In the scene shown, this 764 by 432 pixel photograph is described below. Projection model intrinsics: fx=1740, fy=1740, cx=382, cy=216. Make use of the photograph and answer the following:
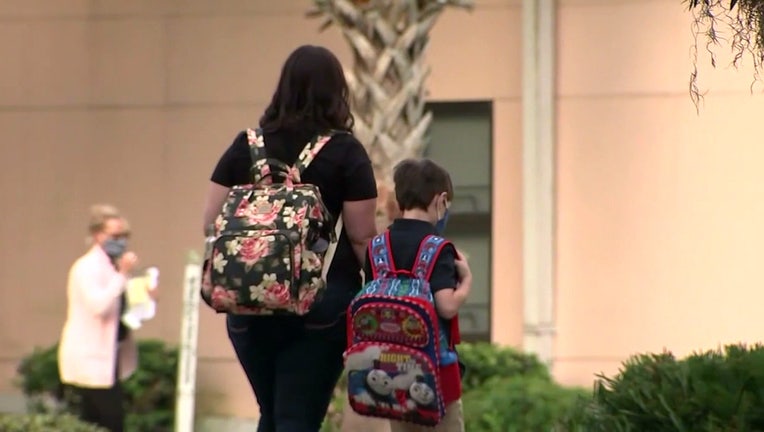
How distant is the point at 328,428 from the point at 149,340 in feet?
13.7

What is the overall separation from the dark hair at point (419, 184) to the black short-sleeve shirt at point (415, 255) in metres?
0.09

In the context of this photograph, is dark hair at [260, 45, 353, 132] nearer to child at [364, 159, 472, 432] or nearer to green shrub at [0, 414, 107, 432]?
child at [364, 159, 472, 432]

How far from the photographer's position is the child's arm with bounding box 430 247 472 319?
6234 millimetres

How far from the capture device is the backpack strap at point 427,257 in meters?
6.26

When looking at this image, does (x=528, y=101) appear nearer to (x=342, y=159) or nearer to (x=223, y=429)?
(x=223, y=429)

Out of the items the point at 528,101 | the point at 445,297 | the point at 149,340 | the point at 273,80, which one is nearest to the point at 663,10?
the point at 528,101

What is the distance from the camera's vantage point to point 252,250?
5754 millimetres

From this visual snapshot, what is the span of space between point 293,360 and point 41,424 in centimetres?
248

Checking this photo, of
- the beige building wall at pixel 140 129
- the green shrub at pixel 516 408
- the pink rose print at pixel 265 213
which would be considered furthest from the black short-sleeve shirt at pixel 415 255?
the beige building wall at pixel 140 129

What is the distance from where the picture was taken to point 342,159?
19.6 ft

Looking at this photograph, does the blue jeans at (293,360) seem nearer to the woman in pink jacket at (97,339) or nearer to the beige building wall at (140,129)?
the woman in pink jacket at (97,339)

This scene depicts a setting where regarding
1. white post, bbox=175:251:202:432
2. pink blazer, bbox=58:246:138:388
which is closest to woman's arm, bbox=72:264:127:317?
pink blazer, bbox=58:246:138:388

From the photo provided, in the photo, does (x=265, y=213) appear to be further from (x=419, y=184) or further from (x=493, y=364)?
(x=493, y=364)

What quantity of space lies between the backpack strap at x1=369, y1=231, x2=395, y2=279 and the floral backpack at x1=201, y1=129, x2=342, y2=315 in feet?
1.32
